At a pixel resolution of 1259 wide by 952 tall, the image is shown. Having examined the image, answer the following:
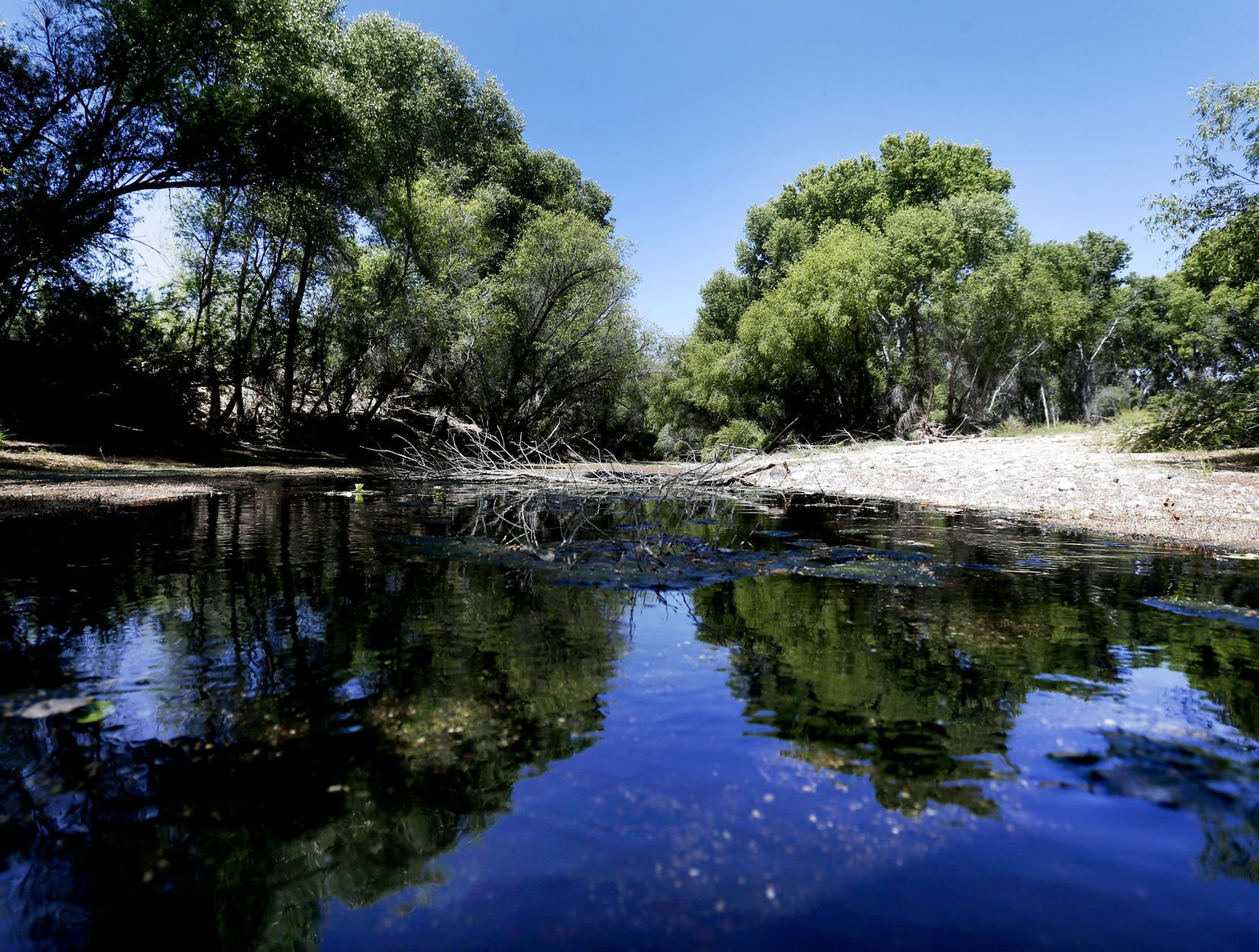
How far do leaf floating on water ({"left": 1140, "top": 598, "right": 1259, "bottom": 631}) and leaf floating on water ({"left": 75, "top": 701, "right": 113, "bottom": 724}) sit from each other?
23.7 feet

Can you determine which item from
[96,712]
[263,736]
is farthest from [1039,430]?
[96,712]

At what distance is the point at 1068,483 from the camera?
13.6m

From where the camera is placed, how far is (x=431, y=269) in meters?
28.6

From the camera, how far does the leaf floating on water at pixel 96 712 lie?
3250mm

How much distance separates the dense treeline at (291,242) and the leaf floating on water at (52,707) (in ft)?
58.9

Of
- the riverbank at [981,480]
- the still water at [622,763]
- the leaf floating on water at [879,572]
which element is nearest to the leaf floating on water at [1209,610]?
the still water at [622,763]

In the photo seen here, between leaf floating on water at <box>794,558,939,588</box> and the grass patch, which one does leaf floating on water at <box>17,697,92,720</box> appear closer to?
leaf floating on water at <box>794,558,939,588</box>

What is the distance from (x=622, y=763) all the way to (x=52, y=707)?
9.35 ft

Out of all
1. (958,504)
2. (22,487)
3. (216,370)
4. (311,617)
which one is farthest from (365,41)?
(311,617)

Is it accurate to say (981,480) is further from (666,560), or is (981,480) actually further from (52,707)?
(52,707)

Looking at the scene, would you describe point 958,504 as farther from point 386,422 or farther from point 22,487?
point 386,422

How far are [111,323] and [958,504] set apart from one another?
25.9 m

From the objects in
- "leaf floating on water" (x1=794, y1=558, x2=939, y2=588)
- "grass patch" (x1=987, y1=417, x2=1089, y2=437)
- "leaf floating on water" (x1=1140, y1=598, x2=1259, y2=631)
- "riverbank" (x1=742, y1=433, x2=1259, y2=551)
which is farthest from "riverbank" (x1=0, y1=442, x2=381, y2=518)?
"grass patch" (x1=987, y1=417, x2=1089, y2=437)

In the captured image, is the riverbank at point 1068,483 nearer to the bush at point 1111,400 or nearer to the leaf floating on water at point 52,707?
the leaf floating on water at point 52,707
